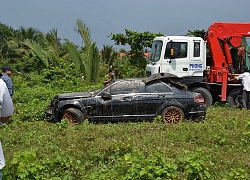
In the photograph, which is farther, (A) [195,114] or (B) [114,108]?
(A) [195,114]

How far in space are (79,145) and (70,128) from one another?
155cm

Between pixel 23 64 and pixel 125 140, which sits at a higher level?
pixel 23 64

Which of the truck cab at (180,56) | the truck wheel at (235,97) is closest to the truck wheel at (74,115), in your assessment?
the truck cab at (180,56)

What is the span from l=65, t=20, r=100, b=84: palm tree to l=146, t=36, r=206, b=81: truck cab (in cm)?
409

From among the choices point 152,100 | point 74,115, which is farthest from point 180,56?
point 74,115

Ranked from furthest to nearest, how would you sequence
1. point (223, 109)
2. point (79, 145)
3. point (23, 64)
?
point (23, 64)
point (223, 109)
point (79, 145)

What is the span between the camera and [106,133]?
8.62m

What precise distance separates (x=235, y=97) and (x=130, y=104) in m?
5.56

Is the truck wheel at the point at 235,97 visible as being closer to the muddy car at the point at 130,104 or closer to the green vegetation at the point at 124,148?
the green vegetation at the point at 124,148

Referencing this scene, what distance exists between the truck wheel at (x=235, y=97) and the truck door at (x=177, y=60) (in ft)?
6.70

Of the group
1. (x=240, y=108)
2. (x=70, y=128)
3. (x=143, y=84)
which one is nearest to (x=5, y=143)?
(x=70, y=128)

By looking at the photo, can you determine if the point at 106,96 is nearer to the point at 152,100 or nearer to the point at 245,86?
the point at 152,100

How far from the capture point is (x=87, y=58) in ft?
56.7

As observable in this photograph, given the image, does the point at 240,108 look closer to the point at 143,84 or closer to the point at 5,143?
the point at 143,84
